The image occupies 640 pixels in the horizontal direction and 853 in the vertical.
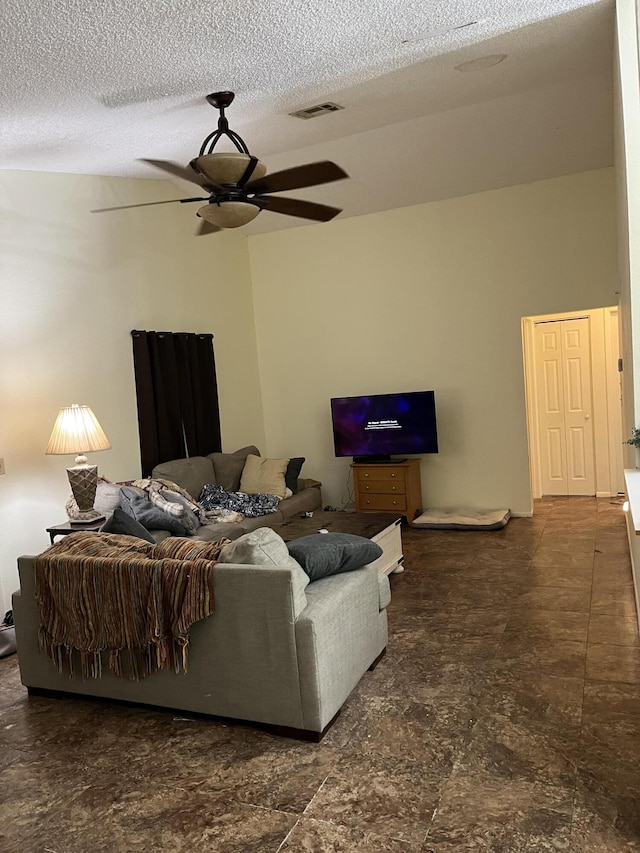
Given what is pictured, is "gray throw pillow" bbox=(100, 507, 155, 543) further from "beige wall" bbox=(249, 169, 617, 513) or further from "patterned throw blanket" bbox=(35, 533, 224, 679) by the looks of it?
"beige wall" bbox=(249, 169, 617, 513)

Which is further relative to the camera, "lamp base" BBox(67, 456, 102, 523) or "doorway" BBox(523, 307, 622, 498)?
"doorway" BBox(523, 307, 622, 498)

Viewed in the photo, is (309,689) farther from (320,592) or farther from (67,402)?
(67,402)

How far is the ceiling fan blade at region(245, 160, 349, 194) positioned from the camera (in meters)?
3.71

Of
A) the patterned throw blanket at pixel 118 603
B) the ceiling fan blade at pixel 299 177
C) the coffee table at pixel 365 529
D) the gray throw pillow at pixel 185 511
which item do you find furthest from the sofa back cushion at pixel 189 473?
the ceiling fan blade at pixel 299 177

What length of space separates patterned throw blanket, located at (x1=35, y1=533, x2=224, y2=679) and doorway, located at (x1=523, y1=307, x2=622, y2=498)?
496cm

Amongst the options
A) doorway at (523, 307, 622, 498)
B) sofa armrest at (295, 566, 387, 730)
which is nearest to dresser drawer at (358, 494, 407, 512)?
doorway at (523, 307, 622, 498)

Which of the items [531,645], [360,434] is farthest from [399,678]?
[360,434]

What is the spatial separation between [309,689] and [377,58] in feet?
10.9

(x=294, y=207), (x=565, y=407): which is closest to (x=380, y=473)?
(x=565, y=407)

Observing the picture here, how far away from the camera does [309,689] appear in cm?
288

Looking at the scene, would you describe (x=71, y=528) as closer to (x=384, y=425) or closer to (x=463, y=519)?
(x=384, y=425)

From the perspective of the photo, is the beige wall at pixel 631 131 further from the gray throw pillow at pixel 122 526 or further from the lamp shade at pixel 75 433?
the lamp shade at pixel 75 433

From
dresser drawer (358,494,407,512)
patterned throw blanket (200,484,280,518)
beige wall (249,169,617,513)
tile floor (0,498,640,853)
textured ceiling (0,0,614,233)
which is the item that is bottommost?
tile floor (0,498,640,853)

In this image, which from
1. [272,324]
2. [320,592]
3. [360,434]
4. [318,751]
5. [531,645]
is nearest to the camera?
[318,751]
